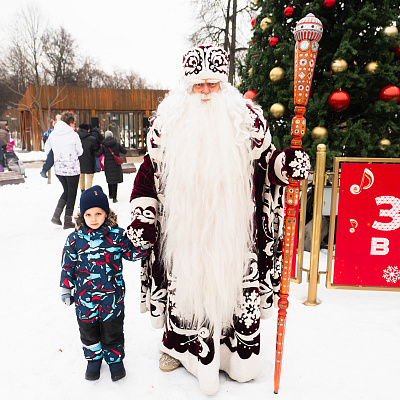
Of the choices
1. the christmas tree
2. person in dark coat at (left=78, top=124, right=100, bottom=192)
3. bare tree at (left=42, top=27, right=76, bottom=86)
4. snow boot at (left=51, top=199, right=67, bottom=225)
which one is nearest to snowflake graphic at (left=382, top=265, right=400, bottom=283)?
the christmas tree


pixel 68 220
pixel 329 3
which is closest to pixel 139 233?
pixel 329 3

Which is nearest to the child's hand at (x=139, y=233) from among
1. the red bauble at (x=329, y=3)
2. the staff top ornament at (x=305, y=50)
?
the staff top ornament at (x=305, y=50)

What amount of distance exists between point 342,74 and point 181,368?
12.5 feet

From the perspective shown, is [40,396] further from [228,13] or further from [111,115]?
[111,115]

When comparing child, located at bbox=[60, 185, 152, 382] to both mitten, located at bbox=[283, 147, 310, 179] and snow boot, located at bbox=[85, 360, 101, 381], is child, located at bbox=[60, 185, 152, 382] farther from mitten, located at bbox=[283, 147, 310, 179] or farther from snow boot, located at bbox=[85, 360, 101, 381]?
mitten, located at bbox=[283, 147, 310, 179]

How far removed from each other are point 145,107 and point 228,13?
9.97 m

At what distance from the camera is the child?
2.10 metres

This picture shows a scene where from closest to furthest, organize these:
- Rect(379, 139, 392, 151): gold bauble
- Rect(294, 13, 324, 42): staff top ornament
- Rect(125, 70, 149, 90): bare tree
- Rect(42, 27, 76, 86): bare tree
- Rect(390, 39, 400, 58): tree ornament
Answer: Rect(294, 13, 324, 42): staff top ornament < Rect(390, 39, 400, 58): tree ornament < Rect(379, 139, 392, 151): gold bauble < Rect(42, 27, 76, 86): bare tree < Rect(125, 70, 149, 90): bare tree

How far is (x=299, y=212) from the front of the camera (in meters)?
3.65

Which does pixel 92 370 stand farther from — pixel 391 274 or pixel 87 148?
pixel 87 148

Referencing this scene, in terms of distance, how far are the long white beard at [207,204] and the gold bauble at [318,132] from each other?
→ 2.61 m

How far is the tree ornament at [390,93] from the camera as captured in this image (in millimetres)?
3980

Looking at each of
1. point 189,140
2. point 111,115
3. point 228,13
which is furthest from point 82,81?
point 189,140

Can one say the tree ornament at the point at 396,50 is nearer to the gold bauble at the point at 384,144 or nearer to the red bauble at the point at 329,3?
the red bauble at the point at 329,3
